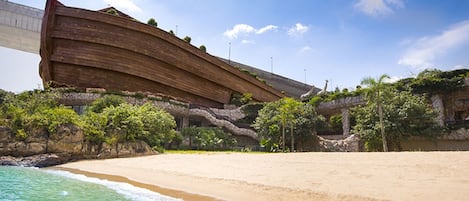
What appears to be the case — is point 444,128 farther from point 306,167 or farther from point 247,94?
point 247,94

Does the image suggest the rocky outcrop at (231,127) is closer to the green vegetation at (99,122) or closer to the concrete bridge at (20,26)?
the green vegetation at (99,122)

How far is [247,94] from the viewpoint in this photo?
51844 millimetres

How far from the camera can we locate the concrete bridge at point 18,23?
4766 centimetres

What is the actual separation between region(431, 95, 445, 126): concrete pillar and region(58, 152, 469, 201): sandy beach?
69.5 ft

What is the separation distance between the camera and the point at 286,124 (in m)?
31.5

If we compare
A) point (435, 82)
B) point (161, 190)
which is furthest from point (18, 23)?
point (435, 82)

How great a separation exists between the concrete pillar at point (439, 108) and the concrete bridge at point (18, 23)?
196 ft

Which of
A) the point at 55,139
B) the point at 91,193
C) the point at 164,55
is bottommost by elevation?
the point at 91,193

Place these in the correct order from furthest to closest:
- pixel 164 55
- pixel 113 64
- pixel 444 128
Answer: pixel 164 55 < pixel 113 64 < pixel 444 128

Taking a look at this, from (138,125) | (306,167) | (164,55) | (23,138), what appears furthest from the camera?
A: (164,55)

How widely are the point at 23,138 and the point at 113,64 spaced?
22837 mm

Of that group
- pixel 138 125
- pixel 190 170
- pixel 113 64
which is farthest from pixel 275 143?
pixel 113 64

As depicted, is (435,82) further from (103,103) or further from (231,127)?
(103,103)

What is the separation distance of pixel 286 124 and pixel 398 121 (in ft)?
35.0
